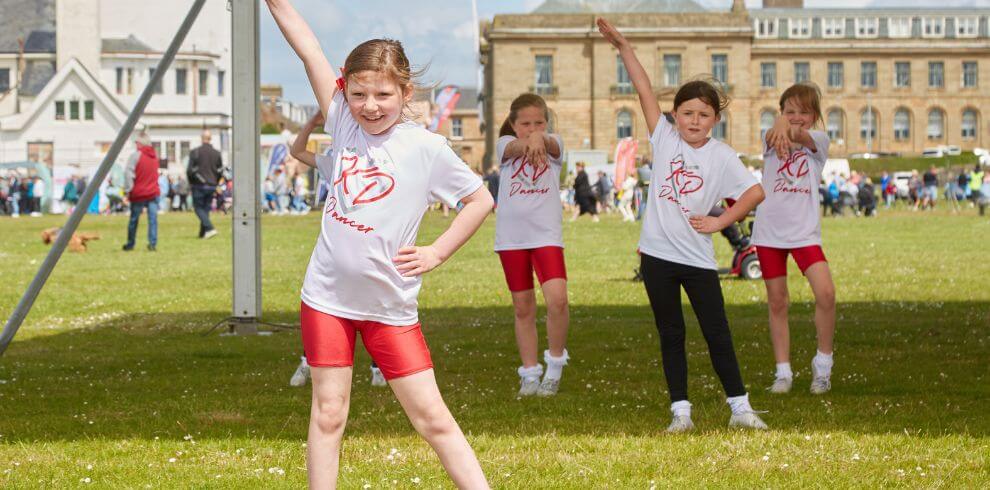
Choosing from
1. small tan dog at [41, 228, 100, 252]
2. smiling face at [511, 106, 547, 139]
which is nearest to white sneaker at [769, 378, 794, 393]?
smiling face at [511, 106, 547, 139]

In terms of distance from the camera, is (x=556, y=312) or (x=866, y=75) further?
(x=866, y=75)

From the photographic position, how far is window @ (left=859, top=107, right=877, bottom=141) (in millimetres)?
103688

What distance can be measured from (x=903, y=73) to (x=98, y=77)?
82.5 meters

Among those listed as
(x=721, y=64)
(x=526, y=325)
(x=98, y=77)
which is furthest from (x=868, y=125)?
(x=526, y=325)

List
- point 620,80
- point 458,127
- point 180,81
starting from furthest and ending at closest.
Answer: point 458,127
point 620,80
point 180,81

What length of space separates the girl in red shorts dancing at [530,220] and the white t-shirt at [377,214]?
10.6 feet

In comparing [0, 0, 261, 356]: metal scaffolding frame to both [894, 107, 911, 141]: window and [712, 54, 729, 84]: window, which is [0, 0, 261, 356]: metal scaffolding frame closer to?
[712, 54, 729, 84]: window

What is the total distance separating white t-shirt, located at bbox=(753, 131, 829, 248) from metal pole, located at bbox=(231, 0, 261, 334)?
4793mm

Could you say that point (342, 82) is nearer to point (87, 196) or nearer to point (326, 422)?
point (326, 422)

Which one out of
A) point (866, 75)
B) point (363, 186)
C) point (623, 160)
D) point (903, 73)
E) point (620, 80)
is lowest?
point (363, 186)

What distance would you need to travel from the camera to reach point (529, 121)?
762 cm

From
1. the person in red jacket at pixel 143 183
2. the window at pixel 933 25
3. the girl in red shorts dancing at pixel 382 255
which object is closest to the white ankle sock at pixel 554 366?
the girl in red shorts dancing at pixel 382 255

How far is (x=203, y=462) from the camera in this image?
580 cm

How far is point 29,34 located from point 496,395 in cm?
905
